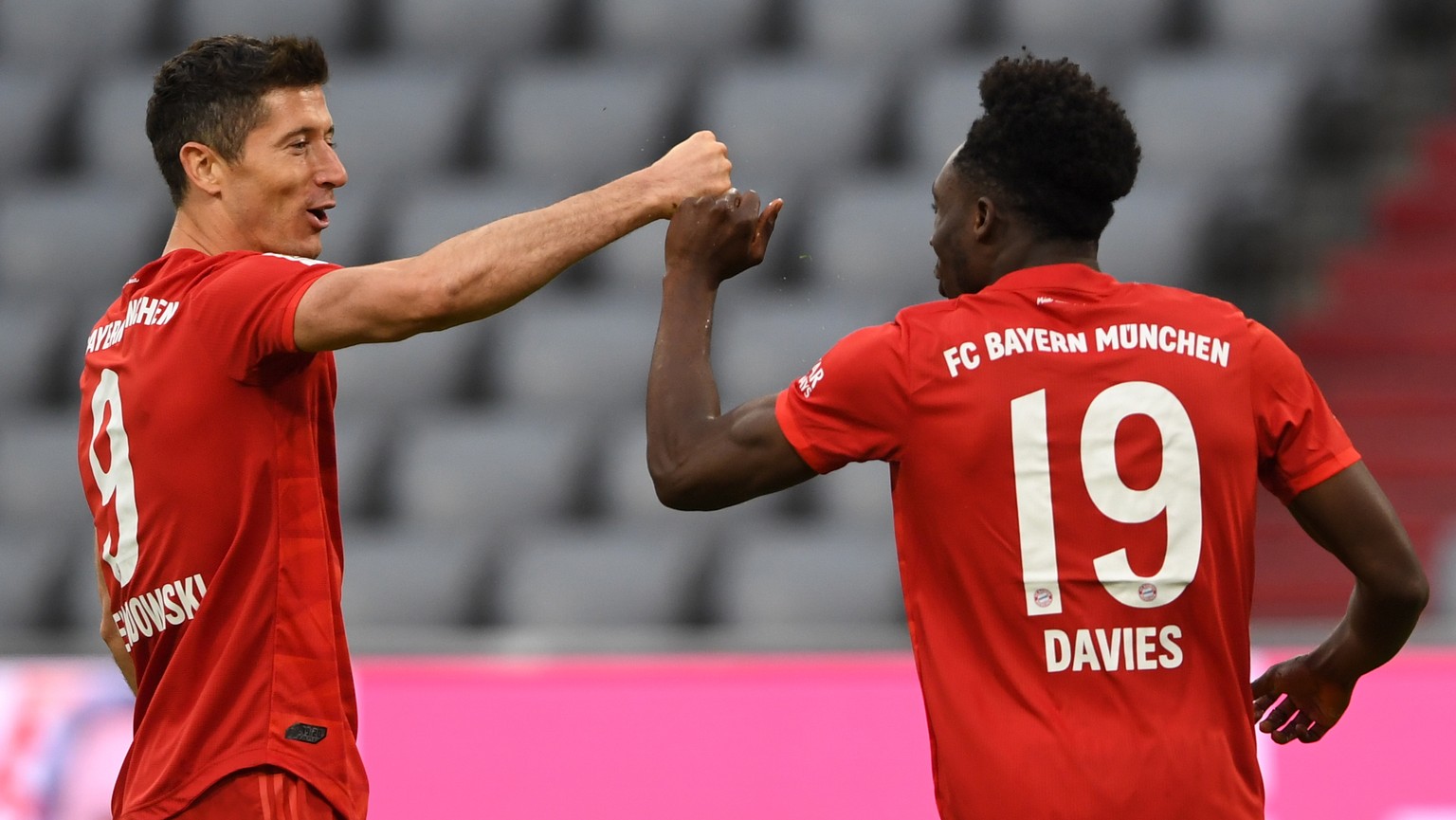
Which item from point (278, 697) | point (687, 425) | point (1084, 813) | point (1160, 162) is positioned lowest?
point (1084, 813)

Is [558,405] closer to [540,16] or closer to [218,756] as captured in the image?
[540,16]

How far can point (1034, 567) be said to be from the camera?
2680 millimetres

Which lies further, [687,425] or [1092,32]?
[1092,32]

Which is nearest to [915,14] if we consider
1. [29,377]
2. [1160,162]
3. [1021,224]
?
[1160,162]

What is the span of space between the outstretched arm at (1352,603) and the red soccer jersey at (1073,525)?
139 millimetres

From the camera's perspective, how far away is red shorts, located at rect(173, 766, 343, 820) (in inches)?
112

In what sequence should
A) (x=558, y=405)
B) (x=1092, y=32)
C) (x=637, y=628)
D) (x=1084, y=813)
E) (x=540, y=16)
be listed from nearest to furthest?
1. (x=1084, y=813)
2. (x=637, y=628)
3. (x=558, y=405)
4. (x=1092, y=32)
5. (x=540, y=16)

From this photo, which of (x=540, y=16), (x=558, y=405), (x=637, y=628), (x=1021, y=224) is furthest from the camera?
(x=540, y=16)

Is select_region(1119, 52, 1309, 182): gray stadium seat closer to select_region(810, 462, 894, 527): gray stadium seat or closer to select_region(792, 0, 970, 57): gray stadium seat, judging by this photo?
select_region(792, 0, 970, 57): gray stadium seat

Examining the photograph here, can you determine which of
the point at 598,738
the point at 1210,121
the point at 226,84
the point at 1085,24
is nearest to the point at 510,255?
the point at 226,84

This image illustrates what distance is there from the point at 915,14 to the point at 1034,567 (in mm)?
5749

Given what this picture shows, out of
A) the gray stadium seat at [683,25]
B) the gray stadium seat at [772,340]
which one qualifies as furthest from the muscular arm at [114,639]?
Result: the gray stadium seat at [683,25]

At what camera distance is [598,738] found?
485 centimetres

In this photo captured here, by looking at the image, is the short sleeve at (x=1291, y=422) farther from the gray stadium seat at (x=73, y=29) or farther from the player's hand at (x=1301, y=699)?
the gray stadium seat at (x=73, y=29)
